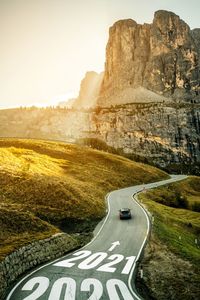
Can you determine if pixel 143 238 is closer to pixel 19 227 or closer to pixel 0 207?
pixel 19 227

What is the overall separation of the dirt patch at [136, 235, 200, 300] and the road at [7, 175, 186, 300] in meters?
1.10

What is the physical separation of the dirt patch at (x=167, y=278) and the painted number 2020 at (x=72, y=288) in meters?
1.67

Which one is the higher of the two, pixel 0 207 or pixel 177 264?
pixel 0 207

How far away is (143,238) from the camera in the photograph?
4103 cm

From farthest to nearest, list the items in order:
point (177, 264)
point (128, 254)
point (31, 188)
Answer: point (31, 188)
point (128, 254)
point (177, 264)

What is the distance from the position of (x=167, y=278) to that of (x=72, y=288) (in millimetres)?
8448

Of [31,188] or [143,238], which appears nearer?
[143,238]

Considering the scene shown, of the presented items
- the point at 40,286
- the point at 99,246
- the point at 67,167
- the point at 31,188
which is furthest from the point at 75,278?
the point at 67,167

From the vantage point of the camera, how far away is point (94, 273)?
2891 centimetres

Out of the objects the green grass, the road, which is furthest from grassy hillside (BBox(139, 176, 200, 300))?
the road

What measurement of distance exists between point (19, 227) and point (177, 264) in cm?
1656

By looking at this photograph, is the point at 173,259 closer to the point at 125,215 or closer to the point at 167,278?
the point at 167,278

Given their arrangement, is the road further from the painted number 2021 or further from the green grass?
the green grass

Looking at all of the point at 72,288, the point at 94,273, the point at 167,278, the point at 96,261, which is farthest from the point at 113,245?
the point at 72,288
